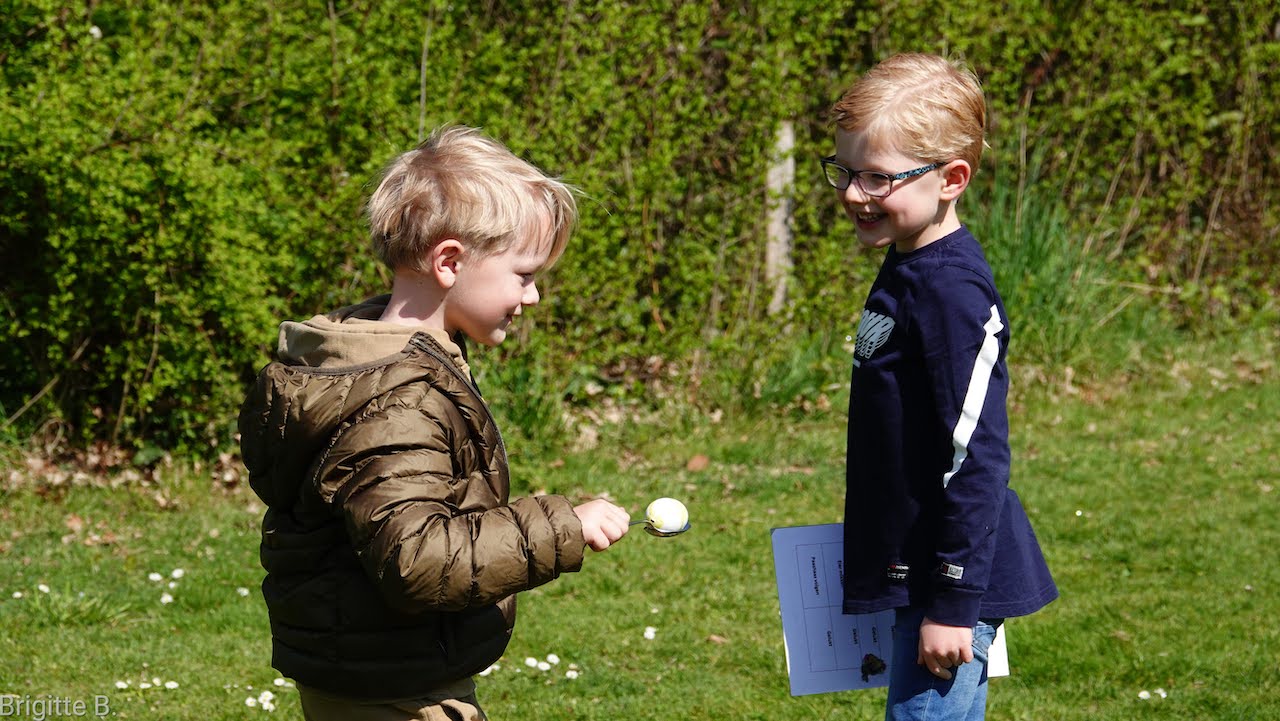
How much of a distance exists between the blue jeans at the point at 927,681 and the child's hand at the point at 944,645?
0.06 metres

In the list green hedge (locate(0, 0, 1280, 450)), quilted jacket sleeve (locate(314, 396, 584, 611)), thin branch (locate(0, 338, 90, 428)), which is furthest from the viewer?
thin branch (locate(0, 338, 90, 428))

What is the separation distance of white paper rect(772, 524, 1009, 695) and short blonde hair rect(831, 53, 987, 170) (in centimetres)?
77

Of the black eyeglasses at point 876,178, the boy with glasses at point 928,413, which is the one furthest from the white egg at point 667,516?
the black eyeglasses at point 876,178

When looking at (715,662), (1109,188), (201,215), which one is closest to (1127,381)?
(1109,188)

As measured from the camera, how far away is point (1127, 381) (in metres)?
7.14

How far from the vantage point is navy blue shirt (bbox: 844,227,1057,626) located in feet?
7.51

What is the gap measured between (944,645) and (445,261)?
1091mm

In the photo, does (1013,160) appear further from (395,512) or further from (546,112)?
(395,512)

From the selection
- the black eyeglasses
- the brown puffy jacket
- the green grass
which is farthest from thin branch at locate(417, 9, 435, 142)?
the brown puffy jacket

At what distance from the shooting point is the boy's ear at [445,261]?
2148 mm

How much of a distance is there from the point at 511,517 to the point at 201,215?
3600mm

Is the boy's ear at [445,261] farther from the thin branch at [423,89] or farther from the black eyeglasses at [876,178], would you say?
the thin branch at [423,89]
